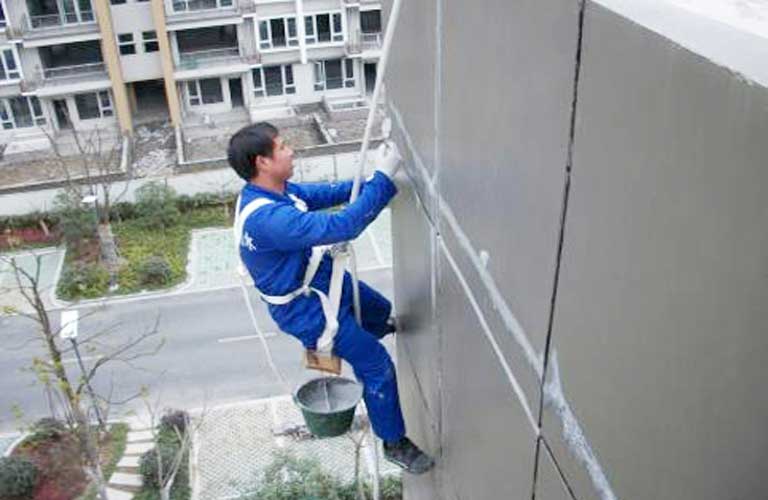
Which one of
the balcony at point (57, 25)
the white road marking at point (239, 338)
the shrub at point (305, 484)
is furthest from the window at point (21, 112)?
the shrub at point (305, 484)

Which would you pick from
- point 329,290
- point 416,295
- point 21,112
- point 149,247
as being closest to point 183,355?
point 149,247

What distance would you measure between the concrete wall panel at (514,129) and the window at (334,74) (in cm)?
2360

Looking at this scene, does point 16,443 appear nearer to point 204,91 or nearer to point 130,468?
point 130,468

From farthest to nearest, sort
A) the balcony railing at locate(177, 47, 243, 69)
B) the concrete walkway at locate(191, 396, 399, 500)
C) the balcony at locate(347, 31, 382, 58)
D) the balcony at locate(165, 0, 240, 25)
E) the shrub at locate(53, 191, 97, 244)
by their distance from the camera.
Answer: the balcony at locate(347, 31, 382, 58) → the balcony railing at locate(177, 47, 243, 69) → the balcony at locate(165, 0, 240, 25) → the shrub at locate(53, 191, 97, 244) → the concrete walkway at locate(191, 396, 399, 500)

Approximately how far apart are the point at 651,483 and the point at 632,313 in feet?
1.07

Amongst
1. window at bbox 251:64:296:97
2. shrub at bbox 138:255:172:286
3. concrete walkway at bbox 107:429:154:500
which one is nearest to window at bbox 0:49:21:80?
window at bbox 251:64:296:97

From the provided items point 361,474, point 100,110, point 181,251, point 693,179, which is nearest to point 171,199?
point 181,251

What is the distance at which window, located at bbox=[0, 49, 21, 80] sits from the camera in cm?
2311

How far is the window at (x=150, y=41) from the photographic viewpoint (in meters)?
23.8

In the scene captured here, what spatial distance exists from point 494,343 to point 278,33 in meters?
23.4

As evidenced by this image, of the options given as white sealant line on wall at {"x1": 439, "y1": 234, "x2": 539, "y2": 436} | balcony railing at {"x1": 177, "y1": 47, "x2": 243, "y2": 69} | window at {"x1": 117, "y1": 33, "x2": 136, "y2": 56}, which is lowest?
balcony railing at {"x1": 177, "y1": 47, "x2": 243, "y2": 69}

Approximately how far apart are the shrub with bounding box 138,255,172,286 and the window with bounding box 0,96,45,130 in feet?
32.1

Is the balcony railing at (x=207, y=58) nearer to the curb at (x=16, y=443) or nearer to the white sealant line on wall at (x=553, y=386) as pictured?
the curb at (x=16, y=443)

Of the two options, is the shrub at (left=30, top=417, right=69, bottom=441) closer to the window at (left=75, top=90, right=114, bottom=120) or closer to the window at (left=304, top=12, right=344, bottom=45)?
the window at (left=75, top=90, right=114, bottom=120)
